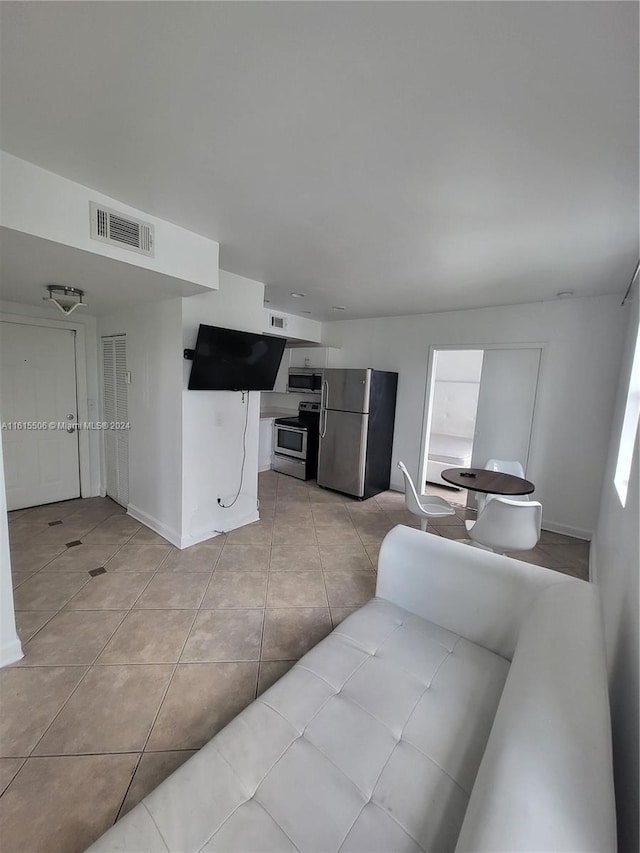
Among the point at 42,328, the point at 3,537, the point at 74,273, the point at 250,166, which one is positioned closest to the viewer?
the point at 250,166

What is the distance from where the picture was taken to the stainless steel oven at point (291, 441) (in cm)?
515

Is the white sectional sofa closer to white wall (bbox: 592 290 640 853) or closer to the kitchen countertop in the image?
white wall (bbox: 592 290 640 853)

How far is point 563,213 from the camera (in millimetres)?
1770

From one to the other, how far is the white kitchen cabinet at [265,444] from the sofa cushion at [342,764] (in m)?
4.13

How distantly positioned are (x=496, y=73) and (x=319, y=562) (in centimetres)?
296

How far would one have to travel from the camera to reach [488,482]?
300cm

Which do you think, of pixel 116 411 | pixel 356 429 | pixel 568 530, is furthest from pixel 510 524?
pixel 116 411

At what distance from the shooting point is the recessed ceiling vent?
5.81 feet

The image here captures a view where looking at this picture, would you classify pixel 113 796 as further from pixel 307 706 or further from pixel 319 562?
pixel 319 562

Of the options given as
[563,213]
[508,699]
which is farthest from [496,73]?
[508,699]

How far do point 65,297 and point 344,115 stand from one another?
2.69m

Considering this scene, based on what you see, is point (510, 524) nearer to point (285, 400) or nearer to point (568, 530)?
point (568, 530)

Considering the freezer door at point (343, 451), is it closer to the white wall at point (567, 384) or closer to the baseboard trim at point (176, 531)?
the baseboard trim at point (176, 531)

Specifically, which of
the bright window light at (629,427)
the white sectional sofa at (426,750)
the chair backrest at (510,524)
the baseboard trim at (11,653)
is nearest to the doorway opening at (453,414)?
the chair backrest at (510,524)
